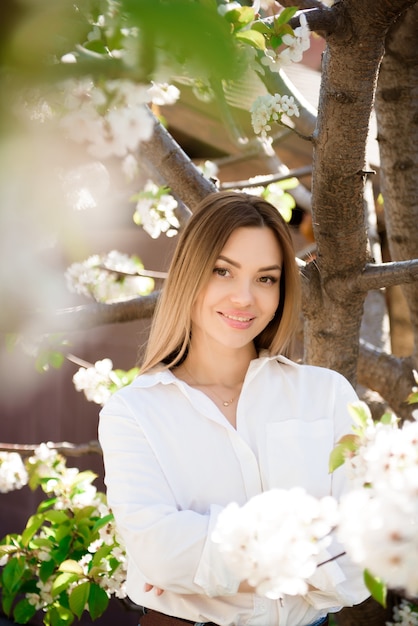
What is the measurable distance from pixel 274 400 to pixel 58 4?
1560 millimetres

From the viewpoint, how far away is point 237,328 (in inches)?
70.6

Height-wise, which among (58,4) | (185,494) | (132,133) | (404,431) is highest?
(58,4)

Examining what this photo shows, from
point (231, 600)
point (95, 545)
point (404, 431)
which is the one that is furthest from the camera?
point (95, 545)

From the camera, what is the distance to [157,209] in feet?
9.27

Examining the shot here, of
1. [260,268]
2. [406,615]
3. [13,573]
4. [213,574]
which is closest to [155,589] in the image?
[213,574]

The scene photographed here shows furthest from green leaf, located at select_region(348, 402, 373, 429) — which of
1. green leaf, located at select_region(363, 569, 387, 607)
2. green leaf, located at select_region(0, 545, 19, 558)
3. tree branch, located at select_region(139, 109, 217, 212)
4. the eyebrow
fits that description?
green leaf, located at select_region(0, 545, 19, 558)

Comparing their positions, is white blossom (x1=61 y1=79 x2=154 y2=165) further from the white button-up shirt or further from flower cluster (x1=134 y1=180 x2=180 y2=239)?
flower cluster (x1=134 y1=180 x2=180 y2=239)

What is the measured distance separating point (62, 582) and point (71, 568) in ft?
0.20

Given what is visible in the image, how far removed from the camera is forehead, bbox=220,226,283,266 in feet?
6.01

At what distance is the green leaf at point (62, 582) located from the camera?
2.55 metres

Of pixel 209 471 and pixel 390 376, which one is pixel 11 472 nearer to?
pixel 390 376

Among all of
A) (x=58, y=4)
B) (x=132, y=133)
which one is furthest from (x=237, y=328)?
(x=58, y=4)

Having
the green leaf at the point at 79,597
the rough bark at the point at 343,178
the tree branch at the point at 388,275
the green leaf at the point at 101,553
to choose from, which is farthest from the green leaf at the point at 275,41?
the green leaf at the point at 79,597

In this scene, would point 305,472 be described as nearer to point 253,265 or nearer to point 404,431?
point 253,265
